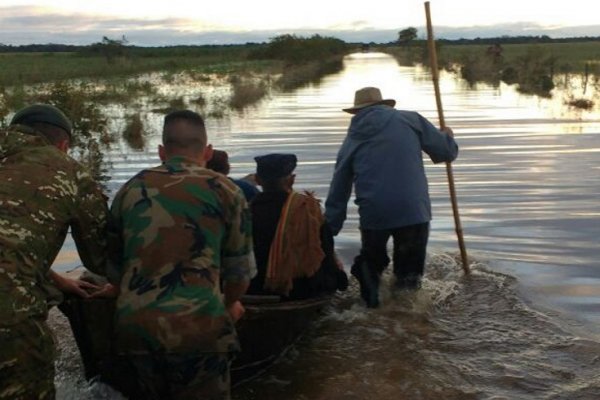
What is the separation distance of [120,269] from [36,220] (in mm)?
517

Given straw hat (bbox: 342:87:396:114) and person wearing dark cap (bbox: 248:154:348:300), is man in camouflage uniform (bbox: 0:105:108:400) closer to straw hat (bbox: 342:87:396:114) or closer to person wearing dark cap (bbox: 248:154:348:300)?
person wearing dark cap (bbox: 248:154:348:300)

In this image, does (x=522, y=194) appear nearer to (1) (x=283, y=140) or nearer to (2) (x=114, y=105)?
(1) (x=283, y=140)

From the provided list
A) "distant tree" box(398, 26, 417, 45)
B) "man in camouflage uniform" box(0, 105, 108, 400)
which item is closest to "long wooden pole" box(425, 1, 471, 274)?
"man in camouflage uniform" box(0, 105, 108, 400)

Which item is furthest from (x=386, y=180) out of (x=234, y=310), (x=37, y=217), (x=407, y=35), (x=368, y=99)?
(x=407, y=35)

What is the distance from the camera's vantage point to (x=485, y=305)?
7203mm

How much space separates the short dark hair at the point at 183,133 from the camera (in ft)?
11.5

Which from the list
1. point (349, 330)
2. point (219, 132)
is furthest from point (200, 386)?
point (219, 132)

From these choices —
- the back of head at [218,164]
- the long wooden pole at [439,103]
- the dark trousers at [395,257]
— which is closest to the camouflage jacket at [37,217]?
the back of head at [218,164]

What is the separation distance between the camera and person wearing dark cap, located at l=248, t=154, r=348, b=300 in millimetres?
5609

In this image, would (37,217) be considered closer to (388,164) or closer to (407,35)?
(388,164)

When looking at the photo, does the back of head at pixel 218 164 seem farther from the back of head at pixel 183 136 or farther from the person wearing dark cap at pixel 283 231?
the back of head at pixel 183 136

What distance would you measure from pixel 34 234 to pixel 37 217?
74 millimetres

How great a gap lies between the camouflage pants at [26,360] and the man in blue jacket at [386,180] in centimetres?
368

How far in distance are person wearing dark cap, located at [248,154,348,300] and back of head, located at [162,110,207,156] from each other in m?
2.13
